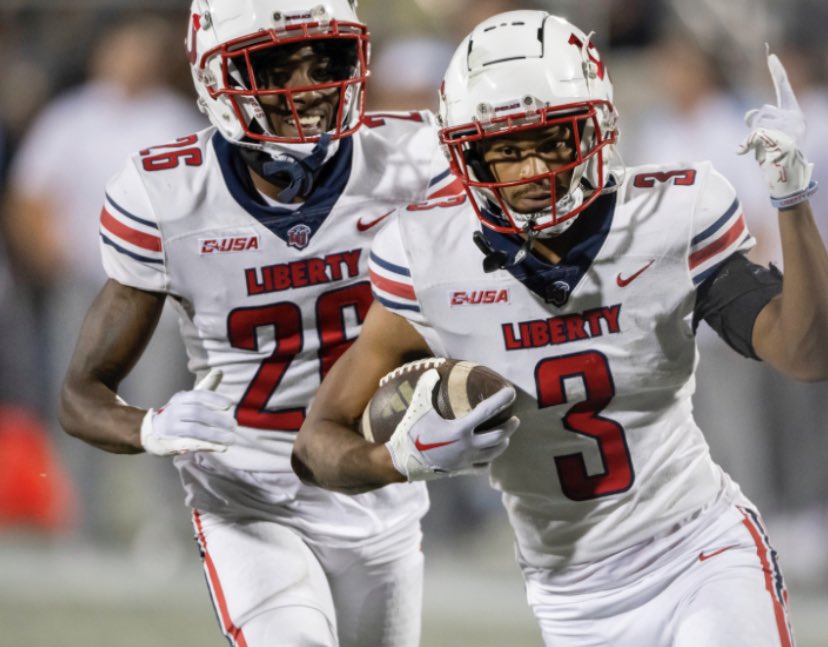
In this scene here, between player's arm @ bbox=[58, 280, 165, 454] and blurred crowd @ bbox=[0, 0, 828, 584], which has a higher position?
player's arm @ bbox=[58, 280, 165, 454]

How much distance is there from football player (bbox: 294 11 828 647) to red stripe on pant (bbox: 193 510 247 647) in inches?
14.2

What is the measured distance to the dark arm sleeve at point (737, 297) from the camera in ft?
8.48

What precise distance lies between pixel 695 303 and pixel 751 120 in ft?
1.08

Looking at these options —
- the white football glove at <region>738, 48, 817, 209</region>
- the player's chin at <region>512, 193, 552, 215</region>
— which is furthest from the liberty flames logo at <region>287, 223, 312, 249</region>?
the white football glove at <region>738, 48, 817, 209</region>

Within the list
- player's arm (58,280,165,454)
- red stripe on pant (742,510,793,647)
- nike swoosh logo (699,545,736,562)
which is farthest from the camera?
player's arm (58,280,165,454)

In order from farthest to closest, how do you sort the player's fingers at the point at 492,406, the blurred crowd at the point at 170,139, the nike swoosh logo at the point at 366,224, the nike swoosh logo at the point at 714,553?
the blurred crowd at the point at 170,139 < the nike swoosh logo at the point at 366,224 < the nike swoosh logo at the point at 714,553 < the player's fingers at the point at 492,406

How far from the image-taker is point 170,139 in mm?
5441

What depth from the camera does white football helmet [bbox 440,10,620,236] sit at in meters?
2.57

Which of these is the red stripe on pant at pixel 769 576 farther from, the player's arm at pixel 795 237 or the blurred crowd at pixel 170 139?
the blurred crowd at pixel 170 139

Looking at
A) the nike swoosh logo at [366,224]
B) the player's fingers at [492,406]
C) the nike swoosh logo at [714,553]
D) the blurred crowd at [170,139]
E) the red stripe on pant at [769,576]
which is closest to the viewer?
the player's fingers at [492,406]

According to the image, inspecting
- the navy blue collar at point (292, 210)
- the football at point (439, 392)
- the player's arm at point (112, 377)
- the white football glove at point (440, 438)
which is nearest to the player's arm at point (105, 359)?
the player's arm at point (112, 377)

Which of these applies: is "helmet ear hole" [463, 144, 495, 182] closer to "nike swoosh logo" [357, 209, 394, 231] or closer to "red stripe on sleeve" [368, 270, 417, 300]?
"red stripe on sleeve" [368, 270, 417, 300]

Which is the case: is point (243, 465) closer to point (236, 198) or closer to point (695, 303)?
point (236, 198)

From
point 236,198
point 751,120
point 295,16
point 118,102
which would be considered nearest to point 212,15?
point 295,16
